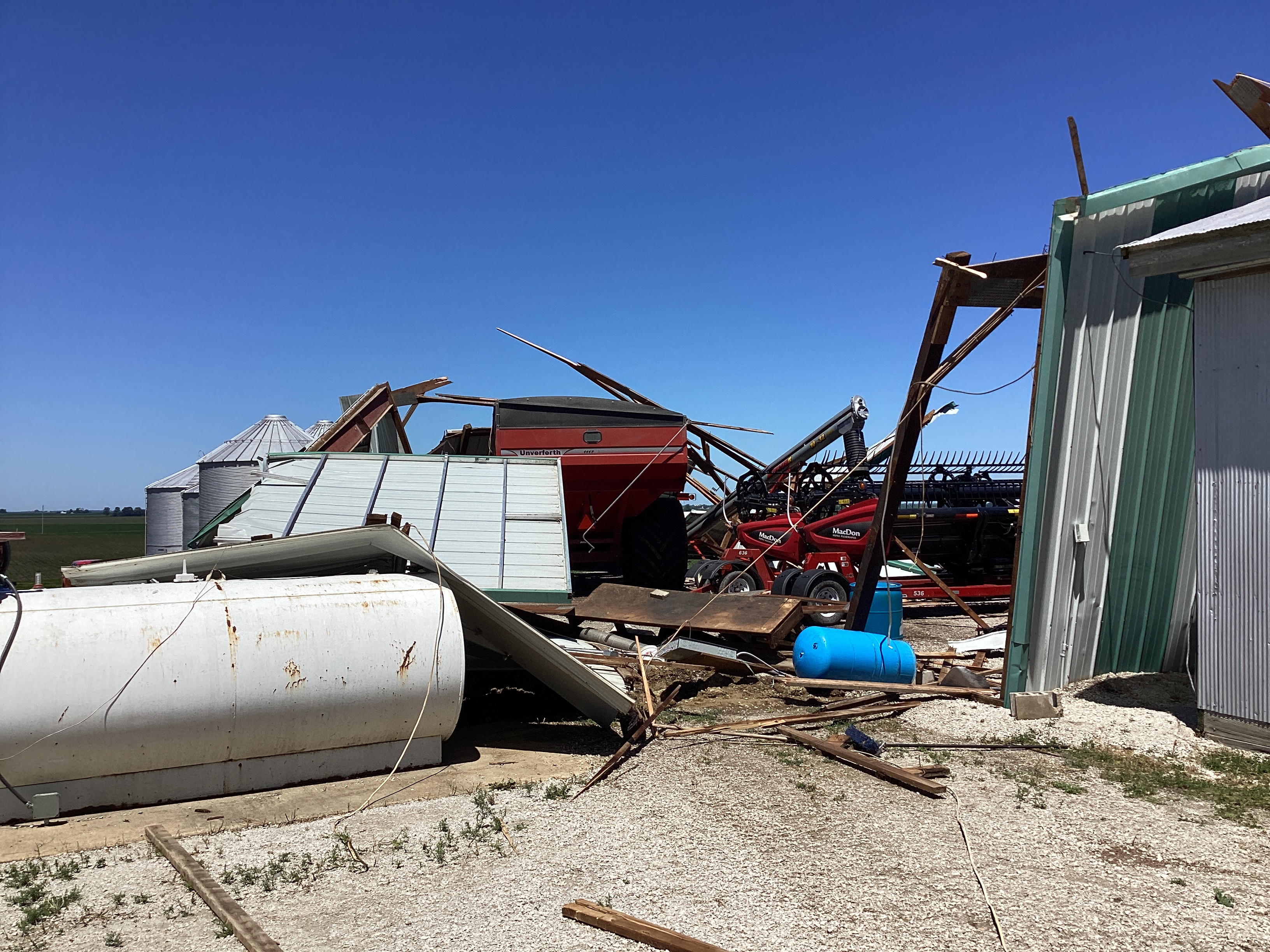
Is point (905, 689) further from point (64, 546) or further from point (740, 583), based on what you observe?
point (64, 546)

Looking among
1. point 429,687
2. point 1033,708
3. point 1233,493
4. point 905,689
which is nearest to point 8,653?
point 429,687

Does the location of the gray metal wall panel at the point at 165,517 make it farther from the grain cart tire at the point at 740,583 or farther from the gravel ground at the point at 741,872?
the gravel ground at the point at 741,872

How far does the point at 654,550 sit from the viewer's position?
12.6 meters

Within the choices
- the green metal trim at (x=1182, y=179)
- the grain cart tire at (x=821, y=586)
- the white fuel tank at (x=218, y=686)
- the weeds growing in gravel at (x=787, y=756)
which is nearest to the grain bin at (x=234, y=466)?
the grain cart tire at (x=821, y=586)

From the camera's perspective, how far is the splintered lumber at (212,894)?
352cm

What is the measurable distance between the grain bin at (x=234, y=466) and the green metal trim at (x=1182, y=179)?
13.7 meters

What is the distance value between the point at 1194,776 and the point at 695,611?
4.80 m

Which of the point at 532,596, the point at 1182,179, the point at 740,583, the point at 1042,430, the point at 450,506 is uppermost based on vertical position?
the point at 1182,179

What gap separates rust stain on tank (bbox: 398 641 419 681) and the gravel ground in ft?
2.75

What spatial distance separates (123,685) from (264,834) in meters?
1.22

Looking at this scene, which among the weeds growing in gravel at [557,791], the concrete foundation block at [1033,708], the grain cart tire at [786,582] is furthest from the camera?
the grain cart tire at [786,582]

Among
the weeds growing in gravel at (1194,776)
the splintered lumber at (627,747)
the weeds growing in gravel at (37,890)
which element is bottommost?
the weeds growing in gravel at (37,890)

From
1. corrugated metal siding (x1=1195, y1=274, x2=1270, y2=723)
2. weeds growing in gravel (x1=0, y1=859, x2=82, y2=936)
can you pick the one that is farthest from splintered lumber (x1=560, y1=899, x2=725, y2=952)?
corrugated metal siding (x1=1195, y1=274, x2=1270, y2=723)

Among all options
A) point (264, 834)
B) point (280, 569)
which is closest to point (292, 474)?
point (280, 569)
